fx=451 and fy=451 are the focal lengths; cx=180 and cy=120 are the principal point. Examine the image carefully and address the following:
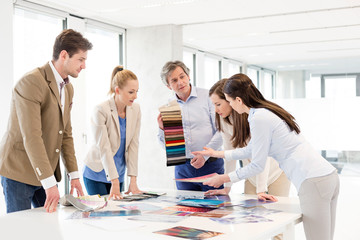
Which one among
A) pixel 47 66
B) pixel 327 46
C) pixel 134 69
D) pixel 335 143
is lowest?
pixel 335 143

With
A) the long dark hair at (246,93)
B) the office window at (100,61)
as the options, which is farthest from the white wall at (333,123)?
the long dark hair at (246,93)

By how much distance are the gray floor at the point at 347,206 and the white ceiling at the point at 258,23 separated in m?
2.09

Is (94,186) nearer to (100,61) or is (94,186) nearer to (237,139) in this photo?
(237,139)

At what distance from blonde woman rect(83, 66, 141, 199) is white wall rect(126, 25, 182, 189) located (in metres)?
3.66

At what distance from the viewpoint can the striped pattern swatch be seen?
10.2 ft

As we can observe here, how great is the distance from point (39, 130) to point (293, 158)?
4.15 feet

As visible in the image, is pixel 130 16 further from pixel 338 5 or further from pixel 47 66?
pixel 47 66

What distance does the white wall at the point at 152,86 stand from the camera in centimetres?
671

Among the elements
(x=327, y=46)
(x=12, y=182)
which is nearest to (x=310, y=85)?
(x=327, y=46)

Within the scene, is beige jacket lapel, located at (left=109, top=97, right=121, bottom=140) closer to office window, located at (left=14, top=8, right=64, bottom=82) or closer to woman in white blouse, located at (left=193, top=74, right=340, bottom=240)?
woman in white blouse, located at (left=193, top=74, right=340, bottom=240)

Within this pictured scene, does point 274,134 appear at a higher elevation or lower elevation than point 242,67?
lower

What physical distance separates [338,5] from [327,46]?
3.05m

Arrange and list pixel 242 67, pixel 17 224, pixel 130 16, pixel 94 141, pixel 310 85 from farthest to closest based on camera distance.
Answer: pixel 242 67 → pixel 310 85 → pixel 130 16 → pixel 94 141 → pixel 17 224

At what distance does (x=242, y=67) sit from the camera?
10.6m
